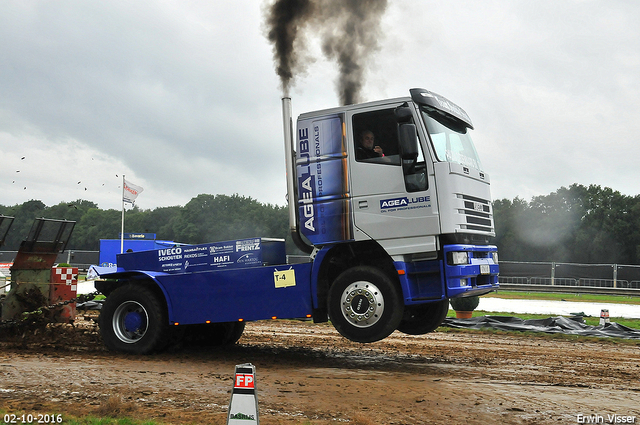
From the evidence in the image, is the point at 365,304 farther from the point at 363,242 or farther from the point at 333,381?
the point at 333,381

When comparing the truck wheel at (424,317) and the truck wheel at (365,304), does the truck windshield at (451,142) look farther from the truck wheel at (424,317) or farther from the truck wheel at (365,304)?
the truck wheel at (424,317)

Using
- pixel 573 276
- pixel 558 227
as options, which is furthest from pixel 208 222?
pixel 558 227

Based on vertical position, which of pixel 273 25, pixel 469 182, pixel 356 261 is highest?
pixel 273 25

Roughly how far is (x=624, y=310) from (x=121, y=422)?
19.4m

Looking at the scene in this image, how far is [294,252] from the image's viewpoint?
28.1ft

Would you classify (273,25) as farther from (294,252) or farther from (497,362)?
(497,362)

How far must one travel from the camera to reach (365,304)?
7816 mm

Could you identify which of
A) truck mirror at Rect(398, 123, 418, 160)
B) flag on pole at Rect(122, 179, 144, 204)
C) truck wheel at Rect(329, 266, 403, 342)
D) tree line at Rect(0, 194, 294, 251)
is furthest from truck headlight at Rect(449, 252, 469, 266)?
flag on pole at Rect(122, 179, 144, 204)

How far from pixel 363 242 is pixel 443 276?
1.24 metres

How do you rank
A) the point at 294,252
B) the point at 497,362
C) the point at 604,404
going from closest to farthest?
the point at 604,404, the point at 294,252, the point at 497,362

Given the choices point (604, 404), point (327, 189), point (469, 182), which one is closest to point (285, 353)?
point (327, 189)

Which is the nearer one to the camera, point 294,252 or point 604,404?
point 604,404

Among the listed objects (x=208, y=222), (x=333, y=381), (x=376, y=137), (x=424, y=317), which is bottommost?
(x=333, y=381)

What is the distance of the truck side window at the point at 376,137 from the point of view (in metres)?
7.98
